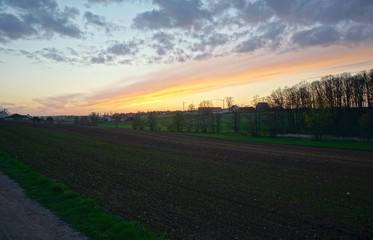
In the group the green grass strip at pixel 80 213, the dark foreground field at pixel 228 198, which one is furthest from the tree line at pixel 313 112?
the green grass strip at pixel 80 213

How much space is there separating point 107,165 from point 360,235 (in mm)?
17539

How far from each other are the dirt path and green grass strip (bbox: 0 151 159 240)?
298 mm

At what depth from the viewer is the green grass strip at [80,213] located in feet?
24.3

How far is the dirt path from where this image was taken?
7.12m

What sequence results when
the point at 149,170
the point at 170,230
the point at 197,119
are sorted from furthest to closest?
the point at 197,119, the point at 149,170, the point at 170,230

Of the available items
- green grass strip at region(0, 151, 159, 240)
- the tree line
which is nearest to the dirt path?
green grass strip at region(0, 151, 159, 240)

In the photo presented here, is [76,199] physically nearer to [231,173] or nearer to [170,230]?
[170,230]

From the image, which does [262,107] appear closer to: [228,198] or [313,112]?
[313,112]

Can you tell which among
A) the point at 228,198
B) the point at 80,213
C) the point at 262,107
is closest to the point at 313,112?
the point at 262,107

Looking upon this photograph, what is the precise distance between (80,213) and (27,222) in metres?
1.73

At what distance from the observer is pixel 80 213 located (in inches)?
353

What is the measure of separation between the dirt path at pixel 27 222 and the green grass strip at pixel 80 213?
0.30 m

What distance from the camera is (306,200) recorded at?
12.2 meters

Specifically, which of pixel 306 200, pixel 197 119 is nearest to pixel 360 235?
pixel 306 200
